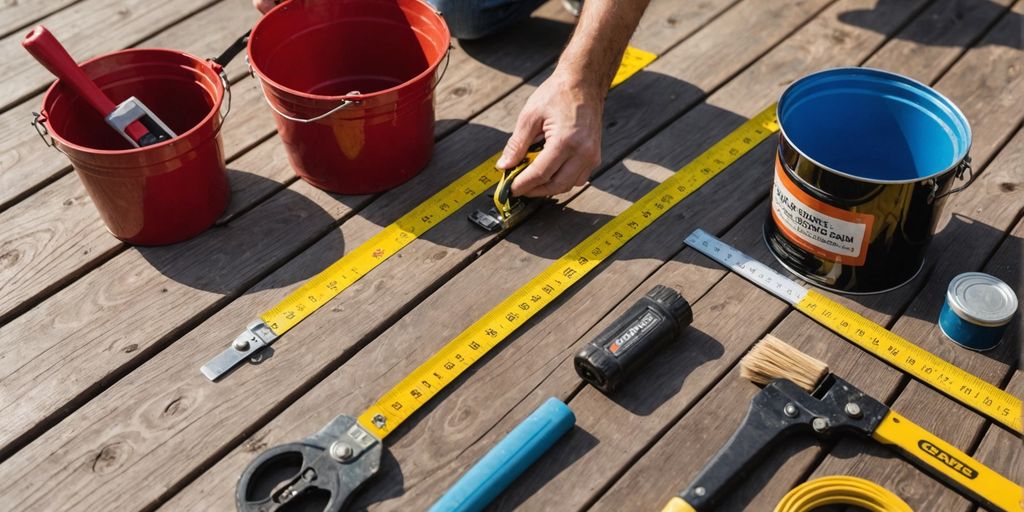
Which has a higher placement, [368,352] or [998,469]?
[368,352]

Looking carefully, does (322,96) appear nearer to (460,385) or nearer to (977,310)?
(460,385)

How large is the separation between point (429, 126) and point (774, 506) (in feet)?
4.51

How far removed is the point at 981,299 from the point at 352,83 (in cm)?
186

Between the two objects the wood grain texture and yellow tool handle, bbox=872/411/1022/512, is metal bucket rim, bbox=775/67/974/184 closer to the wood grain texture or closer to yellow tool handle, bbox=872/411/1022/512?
the wood grain texture

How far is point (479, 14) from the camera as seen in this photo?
3094 millimetres

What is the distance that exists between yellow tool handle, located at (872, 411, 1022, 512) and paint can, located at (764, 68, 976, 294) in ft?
1.39

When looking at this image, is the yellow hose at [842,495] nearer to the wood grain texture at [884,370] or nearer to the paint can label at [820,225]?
the wood grain texture at [884,370]

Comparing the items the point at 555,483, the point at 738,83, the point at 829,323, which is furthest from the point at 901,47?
the point at 555,483

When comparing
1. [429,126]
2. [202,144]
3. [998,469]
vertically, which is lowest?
[998,469]

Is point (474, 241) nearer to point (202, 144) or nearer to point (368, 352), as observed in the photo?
point (368, 352)

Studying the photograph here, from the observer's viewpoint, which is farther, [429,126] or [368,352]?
[429,126]

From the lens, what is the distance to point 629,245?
2525 mm

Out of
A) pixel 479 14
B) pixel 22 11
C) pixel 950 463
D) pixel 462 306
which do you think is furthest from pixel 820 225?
pixel 22 11

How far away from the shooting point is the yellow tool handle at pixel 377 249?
2.35 meters
